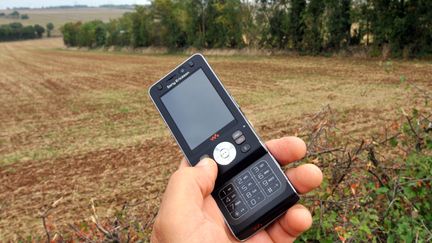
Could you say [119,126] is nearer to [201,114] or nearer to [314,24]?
[201,114]

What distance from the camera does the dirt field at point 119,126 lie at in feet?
21.3

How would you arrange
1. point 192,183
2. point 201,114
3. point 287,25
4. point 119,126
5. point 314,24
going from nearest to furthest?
point 192,183 → point 201,114 → point 119,126 → point 314,24 → point 287,25

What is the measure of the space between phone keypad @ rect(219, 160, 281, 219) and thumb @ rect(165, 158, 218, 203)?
5.9 inches

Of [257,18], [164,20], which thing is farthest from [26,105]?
[164,20]

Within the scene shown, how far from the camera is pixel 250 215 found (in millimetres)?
2008

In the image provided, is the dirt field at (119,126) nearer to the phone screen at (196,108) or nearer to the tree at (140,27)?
the phone screen at (196,108)

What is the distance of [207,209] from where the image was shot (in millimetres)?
2018

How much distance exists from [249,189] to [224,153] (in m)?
0.25

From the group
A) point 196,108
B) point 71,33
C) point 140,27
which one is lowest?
point 196,108

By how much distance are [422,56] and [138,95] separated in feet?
49.2

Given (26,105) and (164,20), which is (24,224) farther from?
(164,20)

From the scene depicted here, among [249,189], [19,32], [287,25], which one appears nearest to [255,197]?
[249,189]

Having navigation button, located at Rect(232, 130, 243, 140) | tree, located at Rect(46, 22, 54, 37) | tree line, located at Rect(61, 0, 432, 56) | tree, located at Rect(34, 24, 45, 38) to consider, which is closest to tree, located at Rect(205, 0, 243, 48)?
tree line, located at Rect(61, 0, 432, 56)

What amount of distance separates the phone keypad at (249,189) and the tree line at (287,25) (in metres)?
21.6
